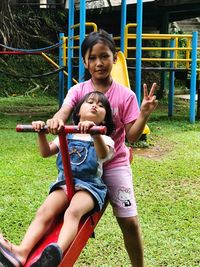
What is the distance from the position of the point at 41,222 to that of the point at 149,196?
2.22 meters

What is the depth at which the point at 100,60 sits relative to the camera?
7.64ft

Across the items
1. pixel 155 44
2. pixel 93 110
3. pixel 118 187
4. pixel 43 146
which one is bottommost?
pixel 118 187

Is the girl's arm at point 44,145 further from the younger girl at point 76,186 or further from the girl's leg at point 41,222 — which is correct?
the girl's leg at point 41,222

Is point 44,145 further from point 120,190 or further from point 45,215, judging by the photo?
point 120,190

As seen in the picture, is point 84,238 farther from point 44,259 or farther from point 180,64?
point 180,64

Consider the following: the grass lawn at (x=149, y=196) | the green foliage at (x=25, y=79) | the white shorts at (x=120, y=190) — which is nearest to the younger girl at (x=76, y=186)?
the white shorts at (x=120, y=190)

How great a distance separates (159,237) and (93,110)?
1392 millimetres

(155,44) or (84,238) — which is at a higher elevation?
(155,44)

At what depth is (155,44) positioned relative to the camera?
15.5m

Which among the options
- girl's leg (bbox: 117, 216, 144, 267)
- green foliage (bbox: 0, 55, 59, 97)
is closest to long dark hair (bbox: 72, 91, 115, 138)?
girl's leg (bbox: 117, 216, 144, 267)

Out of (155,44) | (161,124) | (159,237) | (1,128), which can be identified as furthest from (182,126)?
(155,44)

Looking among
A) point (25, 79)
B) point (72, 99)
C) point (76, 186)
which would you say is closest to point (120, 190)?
point (76, 186)

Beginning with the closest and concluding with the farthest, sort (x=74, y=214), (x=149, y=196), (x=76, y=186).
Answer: (x=74, y=214) → (x=76, y=186) → (x=149, y=196)

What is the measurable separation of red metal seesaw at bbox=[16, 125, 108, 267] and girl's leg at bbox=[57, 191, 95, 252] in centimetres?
→ 3
